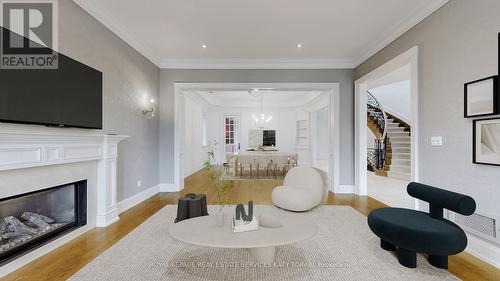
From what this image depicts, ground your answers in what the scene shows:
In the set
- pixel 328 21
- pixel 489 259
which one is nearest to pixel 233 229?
pixel 489 259

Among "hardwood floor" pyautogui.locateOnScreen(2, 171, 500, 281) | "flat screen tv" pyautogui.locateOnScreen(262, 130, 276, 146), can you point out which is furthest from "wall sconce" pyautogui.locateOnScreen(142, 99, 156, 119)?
"flat screen tv" pyautogui.locateOnScreen(262, 130, 276, 146)

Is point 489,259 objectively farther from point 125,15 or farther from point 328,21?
point 125,15

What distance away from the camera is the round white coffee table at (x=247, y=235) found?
1.82 metres

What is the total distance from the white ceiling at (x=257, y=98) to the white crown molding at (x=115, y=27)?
12.6 ft

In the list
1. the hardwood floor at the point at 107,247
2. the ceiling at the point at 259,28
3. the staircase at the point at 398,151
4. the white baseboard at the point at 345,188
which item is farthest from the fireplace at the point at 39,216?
the staircase at the point at 398,151

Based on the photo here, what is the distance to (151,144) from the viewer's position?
5.00 meters

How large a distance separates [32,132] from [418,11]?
4.83 metres

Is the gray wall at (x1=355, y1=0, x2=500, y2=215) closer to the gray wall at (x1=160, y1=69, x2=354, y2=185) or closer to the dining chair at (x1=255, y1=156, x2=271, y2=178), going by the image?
the gray wall at (x1=160, y1=69, x2=354, y2=185)

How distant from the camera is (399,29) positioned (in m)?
→ 3.68

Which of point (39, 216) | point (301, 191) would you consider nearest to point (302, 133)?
point (301, 191)

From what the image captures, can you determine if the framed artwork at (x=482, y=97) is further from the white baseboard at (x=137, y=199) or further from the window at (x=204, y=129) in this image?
the window at (x=204, y=129)

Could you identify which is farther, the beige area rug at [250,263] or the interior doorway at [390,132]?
the interior doorway at [390,132]

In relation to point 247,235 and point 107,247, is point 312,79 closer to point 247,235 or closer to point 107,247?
point 247,235

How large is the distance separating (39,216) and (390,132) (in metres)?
9.26
